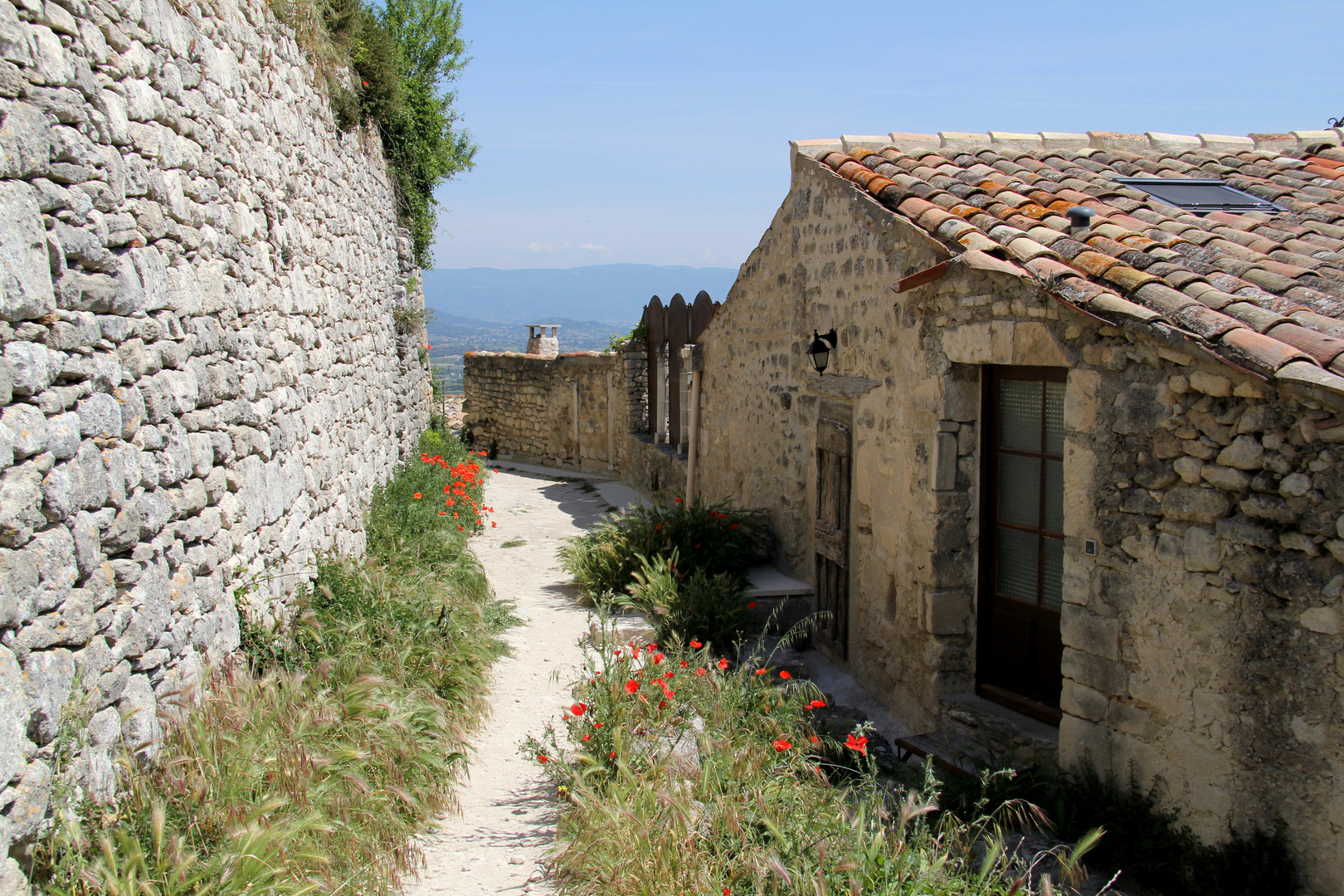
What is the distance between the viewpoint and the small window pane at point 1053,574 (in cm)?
460

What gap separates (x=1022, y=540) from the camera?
190 inches

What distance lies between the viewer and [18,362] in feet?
7.85

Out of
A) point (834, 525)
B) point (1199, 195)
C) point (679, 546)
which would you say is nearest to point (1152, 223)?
point (1199, 195)

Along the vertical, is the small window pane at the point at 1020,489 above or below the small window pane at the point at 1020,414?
below

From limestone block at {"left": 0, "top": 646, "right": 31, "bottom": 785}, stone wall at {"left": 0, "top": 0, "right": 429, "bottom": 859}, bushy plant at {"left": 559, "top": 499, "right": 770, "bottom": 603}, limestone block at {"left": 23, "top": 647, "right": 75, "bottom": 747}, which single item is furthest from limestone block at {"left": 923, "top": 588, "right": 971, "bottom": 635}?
limestone block at {"left": 0, "top": 646, "right": 31, "bottom": 785}

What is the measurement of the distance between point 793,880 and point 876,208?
4.06 meters

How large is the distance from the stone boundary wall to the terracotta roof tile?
5659mm

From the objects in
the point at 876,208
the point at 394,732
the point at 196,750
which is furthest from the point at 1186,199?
the point at 196,750

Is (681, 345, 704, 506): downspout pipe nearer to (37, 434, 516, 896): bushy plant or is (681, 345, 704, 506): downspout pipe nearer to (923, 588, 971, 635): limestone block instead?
(37, 434, 516, 896): bushy plant

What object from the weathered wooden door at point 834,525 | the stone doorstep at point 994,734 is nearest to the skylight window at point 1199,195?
the weathered wooden door at point 834,525

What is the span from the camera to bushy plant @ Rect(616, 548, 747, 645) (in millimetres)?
6430

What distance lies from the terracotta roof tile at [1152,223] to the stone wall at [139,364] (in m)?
3.60

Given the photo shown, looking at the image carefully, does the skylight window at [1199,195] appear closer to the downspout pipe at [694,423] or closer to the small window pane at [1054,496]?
the small window pane at [1054,496]

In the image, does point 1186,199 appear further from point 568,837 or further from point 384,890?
point 384,890
